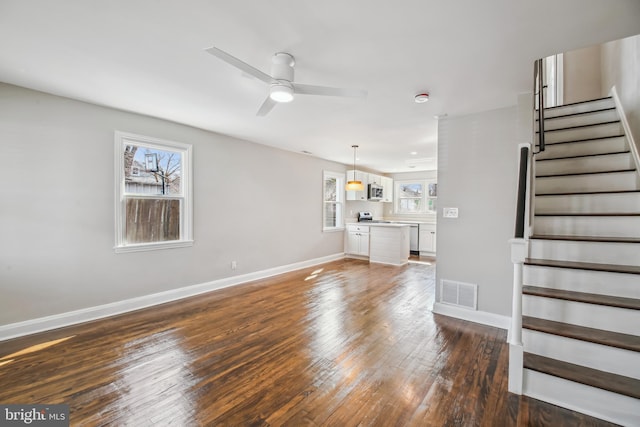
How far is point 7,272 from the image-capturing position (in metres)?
2.72

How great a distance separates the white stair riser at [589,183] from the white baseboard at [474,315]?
1514 millimetres

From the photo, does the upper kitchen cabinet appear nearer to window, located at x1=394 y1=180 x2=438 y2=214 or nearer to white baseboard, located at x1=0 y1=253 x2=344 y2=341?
window, located at x1=394 y1=180 x2=438 y2=214

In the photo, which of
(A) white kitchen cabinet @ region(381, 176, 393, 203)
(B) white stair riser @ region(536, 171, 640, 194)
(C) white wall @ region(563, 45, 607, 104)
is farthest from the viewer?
(A) white kitchen cabinet @ region(381, 176, 393, 203)

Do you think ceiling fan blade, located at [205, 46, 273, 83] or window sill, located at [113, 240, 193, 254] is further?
window sill, located at [113, 240, 193, 254]

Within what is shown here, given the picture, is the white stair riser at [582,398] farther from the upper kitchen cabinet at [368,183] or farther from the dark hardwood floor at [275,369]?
the upper kitchen cabinet at [368,183]

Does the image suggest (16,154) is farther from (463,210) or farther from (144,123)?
(463,210)

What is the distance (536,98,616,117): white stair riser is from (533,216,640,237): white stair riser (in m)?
2.07

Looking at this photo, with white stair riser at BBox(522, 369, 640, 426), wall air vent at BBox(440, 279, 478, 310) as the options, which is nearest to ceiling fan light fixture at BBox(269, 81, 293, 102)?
white stair riser at BBox(522, 369, 640, 426)

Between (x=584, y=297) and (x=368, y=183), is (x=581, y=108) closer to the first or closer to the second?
(x=584, y=297)

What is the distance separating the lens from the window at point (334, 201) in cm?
700

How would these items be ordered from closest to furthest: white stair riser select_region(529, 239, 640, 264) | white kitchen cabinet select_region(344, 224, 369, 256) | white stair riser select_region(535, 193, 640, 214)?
1. white stair riser select_region(529, 239, 640, 264)
2. white stair riser select_region(535, 193, 640, 214)
3. white kitchen cabinet select_region(344, 224, 369, 256)

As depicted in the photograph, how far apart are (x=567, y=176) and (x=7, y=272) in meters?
5.91

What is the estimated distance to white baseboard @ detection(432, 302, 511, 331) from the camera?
3121mm

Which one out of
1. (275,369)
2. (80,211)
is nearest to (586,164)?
(275,369)
